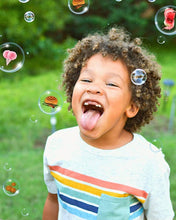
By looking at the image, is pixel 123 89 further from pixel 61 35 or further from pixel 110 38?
pixel 61 35

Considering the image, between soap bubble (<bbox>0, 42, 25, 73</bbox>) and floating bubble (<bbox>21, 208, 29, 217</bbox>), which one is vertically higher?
soap bubble (<bbox>0, 42, 25, 73</bbox>)

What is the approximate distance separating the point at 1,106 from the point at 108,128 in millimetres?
3880

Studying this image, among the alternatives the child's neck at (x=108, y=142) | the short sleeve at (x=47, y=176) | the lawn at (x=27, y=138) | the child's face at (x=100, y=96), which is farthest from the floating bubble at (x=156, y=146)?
the short sleeve at (x=47, y=176)

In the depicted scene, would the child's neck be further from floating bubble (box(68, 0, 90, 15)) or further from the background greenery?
floating bubble (box(68, 0, 90, 15))

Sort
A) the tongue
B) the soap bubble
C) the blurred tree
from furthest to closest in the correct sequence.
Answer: the blurred tree < the soap bubble < the tongue

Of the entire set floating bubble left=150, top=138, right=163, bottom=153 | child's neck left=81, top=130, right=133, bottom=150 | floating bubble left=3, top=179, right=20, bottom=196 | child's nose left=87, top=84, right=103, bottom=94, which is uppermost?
child's nose left=87, top=84, right=103, bottom=94

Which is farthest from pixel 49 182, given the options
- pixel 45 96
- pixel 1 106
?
pixel 1 106

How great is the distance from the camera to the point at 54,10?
756 centimetres

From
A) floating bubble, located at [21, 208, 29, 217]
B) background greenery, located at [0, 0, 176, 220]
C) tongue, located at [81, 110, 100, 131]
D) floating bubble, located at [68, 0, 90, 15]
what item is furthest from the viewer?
background greenery, located at [0, 0, 176, 220]

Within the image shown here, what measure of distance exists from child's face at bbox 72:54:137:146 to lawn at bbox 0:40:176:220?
1.57 ft

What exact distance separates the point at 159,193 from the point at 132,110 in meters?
0.38

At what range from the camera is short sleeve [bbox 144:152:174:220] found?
1427 millimetres

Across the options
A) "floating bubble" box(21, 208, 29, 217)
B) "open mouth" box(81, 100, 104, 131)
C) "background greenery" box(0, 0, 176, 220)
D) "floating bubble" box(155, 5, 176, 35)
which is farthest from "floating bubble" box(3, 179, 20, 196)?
"floating bubble" box(155, 5, 176, 35)

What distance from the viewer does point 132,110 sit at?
1552 millimetres
